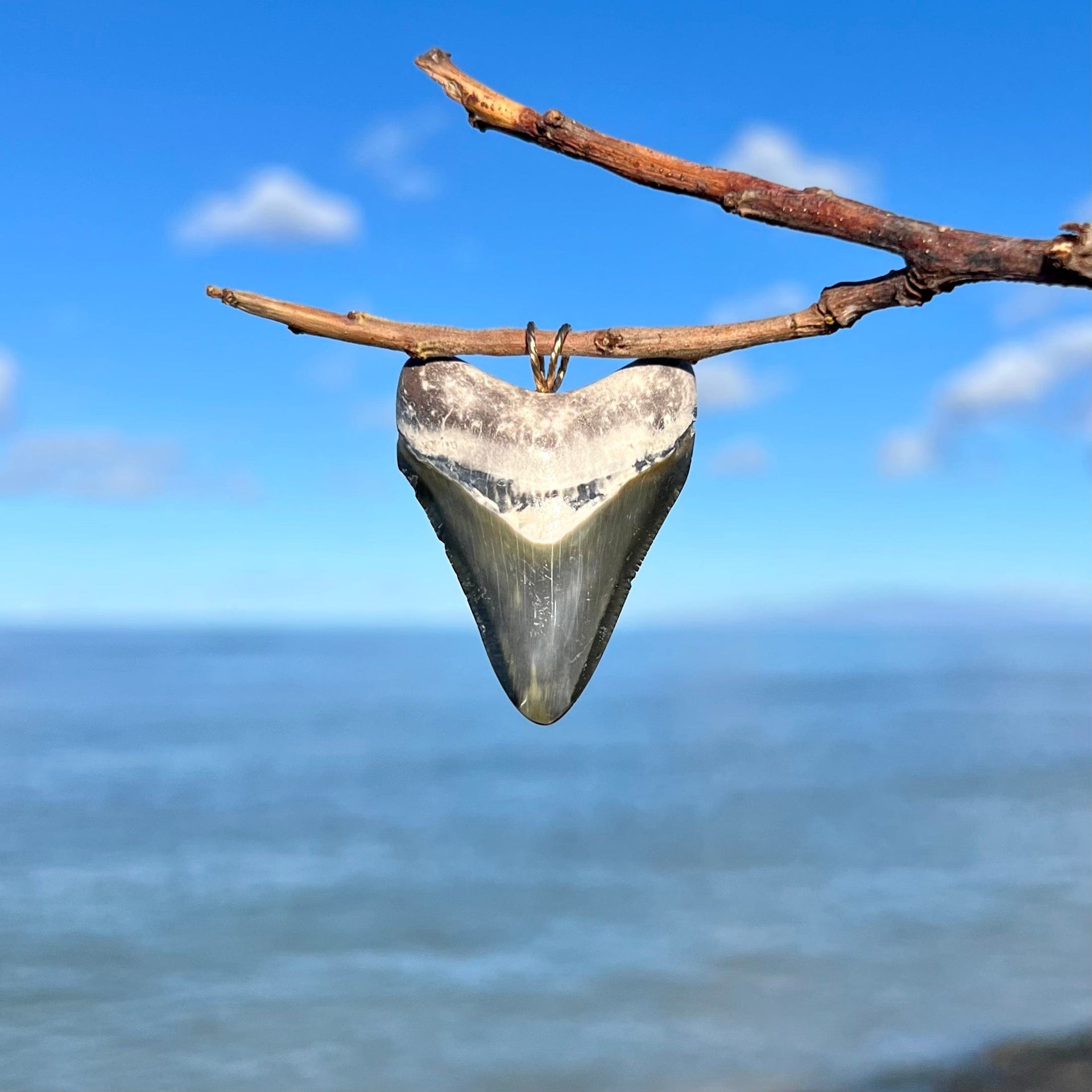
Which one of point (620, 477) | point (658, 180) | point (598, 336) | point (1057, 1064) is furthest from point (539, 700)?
point (1057, 1064)

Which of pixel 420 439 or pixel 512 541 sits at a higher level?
pixel 420 439

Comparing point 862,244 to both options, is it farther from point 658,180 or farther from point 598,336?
point 598,336

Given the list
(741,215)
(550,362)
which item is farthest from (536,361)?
(741,215)

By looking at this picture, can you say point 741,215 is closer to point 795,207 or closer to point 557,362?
point 795,207

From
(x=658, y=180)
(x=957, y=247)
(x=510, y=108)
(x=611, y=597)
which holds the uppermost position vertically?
(x=510, y=108)

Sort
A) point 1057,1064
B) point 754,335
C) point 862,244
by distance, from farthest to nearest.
A: point 1057,1064, point 754,335, point 862,244

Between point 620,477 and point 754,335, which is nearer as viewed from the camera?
point 754,335

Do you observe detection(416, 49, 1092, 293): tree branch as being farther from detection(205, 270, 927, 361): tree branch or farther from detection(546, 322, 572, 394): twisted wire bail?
detection(546, 322, 572, 394): twisted wire bail

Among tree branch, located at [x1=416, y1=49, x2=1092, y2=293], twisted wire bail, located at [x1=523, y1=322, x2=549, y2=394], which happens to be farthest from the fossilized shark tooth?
tree branch, located at [x1=416, y1=49, x2=1092, y2=293]
